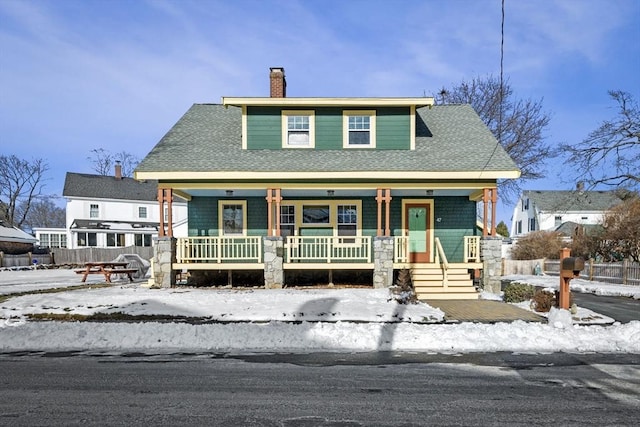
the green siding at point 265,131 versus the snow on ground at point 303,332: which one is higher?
the green siding at point 265,131

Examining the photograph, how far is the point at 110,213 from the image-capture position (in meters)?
37.5

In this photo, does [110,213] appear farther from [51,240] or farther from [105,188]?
[51,240]

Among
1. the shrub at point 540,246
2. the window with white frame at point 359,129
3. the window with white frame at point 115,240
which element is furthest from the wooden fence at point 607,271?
the window with white frame at point 115,240

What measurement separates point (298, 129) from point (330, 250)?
4.99 metres

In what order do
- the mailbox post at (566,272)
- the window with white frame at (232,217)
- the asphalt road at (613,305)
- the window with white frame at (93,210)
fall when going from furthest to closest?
the window with white frame at (93,210) → the window with white frame at (232,217) → the asphalt road at (613,305) → the mailbox post at (566,272)

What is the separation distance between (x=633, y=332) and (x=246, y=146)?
12596mm

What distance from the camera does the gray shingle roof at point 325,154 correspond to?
43.5 ft

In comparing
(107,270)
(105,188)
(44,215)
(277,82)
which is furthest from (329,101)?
(44,215)

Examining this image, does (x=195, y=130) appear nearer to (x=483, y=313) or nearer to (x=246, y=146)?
(x=246, y=146)

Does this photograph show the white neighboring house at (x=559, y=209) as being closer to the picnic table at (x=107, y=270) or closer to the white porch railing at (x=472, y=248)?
the white porch railing at (x=472, y=248)

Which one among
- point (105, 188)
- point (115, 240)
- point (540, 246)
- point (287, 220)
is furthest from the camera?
point (105, 188)

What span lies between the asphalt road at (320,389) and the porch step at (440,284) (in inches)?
222

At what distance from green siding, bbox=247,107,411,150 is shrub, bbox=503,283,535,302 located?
20.9ft

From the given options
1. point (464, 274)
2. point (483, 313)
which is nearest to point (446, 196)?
point (464, 274)
